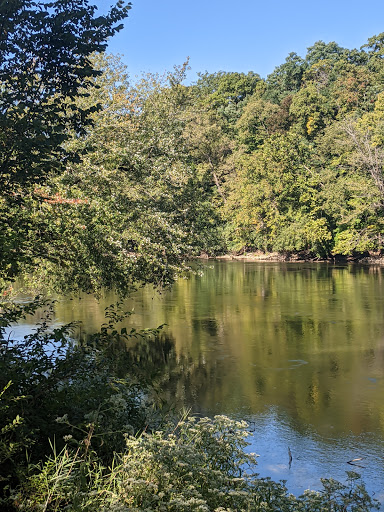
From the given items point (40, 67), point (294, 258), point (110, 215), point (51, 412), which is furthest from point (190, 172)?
point (294, 258)

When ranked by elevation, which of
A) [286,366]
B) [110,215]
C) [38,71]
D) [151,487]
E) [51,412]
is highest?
[38,71]

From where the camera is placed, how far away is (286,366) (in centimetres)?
1448

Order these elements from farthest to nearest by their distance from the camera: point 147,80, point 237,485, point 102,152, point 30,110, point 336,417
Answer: point 147,80 → point 102,152 → point 336,417 → point 30,110 → point 237,485

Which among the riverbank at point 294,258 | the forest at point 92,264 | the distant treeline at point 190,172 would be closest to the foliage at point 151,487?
the forest at point 92,264

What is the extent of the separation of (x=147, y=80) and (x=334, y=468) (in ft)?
76.0

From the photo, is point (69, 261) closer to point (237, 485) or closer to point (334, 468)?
point (334, 468)

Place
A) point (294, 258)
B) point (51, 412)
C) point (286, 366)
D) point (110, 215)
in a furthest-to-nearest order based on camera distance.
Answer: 1. point (294, 258)
2. point (286, 366)
3. point (110, 215)
4. point (51, 412)

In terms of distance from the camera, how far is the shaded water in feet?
30.0

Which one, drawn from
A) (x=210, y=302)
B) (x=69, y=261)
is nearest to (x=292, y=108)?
(x=210, y=302)

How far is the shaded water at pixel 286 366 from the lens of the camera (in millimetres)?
9148

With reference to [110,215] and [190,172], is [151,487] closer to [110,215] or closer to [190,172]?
[110,215]

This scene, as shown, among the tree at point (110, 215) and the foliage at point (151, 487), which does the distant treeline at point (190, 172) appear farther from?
the foliage at point (151, 487)

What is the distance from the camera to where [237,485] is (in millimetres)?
5406

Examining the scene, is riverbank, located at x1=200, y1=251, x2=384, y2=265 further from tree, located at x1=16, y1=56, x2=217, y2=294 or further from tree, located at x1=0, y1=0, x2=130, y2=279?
tree, located at x1=0, y1=0, x2=130, y2=279
